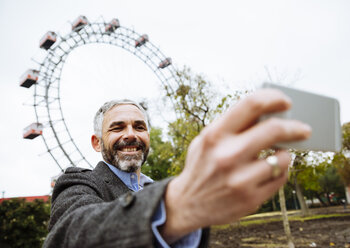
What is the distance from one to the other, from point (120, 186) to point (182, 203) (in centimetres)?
126

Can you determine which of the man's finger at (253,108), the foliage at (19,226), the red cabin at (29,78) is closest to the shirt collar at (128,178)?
the man's finger at (253,108)

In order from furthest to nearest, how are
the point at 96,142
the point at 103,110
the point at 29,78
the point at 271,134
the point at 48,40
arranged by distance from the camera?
the point at 48,40 → the point at 29,78 → the point at 96,142 → the point at 103,110 → the point at 271,134

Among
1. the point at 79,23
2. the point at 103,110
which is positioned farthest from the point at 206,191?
the point at 79,23

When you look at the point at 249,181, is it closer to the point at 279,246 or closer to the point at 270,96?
the point at 270,96

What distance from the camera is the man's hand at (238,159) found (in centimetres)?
56

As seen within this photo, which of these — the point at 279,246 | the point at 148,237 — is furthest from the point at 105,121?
the point at 279,246

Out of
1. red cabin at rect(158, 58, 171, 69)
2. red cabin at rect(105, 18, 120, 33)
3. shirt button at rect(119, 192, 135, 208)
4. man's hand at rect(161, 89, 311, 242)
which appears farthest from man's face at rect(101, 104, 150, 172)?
red cabin at rect(105, 18, 120, 33)

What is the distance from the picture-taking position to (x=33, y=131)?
20.0 metres

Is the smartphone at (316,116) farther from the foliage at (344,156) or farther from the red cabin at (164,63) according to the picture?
the red cabin at (164,63)

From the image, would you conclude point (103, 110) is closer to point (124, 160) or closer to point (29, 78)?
point (124, 160)

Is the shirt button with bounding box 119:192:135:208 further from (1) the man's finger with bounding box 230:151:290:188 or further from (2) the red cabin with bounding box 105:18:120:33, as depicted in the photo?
(2) the red cabin with bounding box 105:18:120:33

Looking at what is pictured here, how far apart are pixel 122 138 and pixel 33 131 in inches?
816

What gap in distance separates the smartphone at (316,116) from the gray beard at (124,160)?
1.59 m

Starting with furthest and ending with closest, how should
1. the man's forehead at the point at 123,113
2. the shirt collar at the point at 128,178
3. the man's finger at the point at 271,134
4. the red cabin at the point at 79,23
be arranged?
1. the red cabin at the point at 79,23
2. the man's forehead at the point at 123,113
3. the shirt collar at the point at 128,178
4. the man's finger at the point at 271,134
